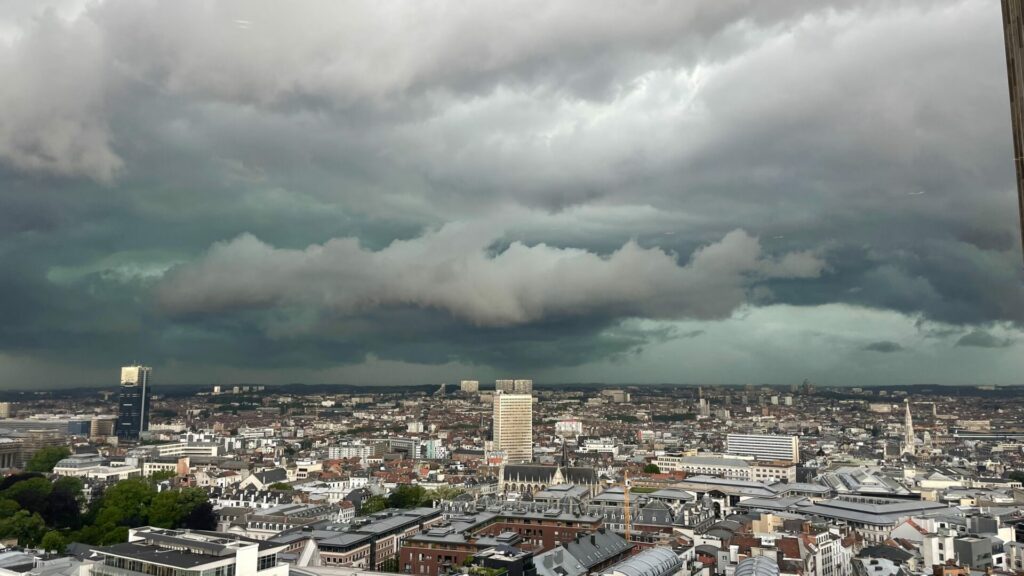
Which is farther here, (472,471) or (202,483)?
(472,471)

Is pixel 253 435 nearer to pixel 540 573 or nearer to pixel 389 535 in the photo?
pixel 389 535

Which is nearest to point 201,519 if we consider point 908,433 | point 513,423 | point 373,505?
point 373,505

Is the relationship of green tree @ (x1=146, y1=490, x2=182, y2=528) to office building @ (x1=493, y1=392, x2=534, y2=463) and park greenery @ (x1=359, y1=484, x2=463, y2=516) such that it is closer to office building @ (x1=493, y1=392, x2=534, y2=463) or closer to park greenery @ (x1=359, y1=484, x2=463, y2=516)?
park greenery @ (x1=359, y1=484, x2=463, y2=516)

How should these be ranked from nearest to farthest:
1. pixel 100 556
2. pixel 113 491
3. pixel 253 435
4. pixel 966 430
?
pixel 100 556 → pixel 113 491 → pixel 966 430 → pixel 253 435

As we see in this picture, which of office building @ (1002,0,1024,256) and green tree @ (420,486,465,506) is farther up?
office building @ (1002,0,1024,256)

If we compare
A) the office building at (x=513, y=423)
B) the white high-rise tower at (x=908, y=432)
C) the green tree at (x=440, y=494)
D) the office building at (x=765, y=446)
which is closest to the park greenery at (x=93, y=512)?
the green tree at (x=440, y=494)

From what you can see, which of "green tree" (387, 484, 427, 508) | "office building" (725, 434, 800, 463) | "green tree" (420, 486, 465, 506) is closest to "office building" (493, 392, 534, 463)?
"office building" (725, 434, 800, 463)

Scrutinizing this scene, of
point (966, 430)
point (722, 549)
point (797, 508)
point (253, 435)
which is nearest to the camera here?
point (722, 549)

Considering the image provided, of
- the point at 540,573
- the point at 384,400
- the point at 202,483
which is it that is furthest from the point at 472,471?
the point at 384,400
